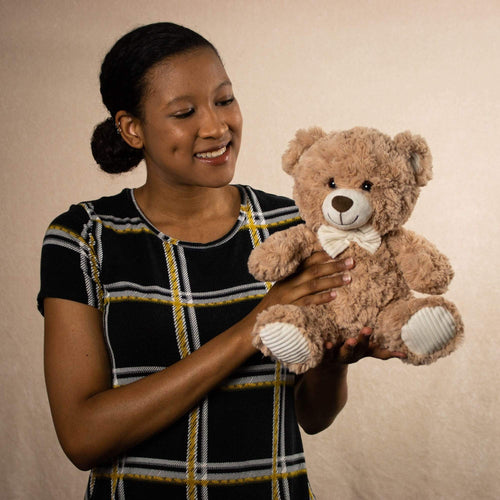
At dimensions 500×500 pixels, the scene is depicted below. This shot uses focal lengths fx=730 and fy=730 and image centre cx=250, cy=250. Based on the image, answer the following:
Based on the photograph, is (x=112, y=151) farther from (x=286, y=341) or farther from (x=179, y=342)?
(x=286, y=341)

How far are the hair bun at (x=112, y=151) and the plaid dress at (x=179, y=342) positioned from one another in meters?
0.16

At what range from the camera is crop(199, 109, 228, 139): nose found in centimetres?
122

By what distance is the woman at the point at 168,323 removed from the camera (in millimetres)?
1188

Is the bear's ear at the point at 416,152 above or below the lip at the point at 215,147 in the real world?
below

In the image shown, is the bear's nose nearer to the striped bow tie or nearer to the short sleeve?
the striped bow tie

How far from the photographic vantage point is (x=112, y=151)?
4.81 feet

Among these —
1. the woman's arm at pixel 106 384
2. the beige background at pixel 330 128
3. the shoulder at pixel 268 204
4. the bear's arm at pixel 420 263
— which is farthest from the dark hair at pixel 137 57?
the beige background at pixel 330 128

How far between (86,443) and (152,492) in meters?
0.15

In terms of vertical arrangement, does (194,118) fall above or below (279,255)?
above

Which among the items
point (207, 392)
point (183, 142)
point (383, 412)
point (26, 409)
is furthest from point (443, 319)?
point (26, 409)

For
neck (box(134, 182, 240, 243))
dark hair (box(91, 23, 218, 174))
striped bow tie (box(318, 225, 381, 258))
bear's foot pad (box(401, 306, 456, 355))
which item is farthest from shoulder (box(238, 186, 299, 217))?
bear's foot pad (box(401, 306, 456, 355))

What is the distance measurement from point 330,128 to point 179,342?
1.22m

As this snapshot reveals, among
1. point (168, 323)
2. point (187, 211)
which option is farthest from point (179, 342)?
point (187, 211)

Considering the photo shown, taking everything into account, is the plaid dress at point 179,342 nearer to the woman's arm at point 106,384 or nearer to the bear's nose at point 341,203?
the woman's arm at point 106,384
